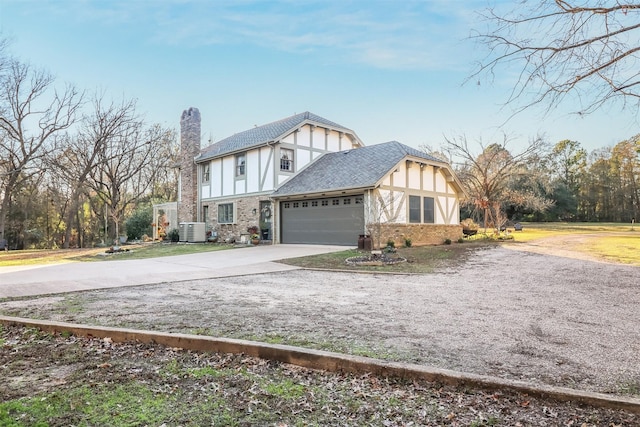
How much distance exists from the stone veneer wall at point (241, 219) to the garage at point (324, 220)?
1.50 metres

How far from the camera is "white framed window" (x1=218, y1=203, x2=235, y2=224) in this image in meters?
20.7

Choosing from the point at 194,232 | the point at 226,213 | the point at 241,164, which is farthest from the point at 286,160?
the point at 194,232

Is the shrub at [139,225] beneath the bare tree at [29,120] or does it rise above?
beneath

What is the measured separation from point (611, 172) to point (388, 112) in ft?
115

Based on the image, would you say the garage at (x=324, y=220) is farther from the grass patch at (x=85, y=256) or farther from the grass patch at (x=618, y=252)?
the grass patch at (x=618, y=252)

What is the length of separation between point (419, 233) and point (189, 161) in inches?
578

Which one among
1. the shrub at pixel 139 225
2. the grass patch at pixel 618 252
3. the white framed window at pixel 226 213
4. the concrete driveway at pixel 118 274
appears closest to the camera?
the concrete driveway at pixel 118 274

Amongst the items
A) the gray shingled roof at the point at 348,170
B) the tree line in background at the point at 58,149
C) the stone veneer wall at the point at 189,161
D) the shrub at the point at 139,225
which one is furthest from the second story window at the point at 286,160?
the shrub at the point at 139,225

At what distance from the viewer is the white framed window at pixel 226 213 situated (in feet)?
67.9

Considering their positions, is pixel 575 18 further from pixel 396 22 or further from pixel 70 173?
pixel 70 173

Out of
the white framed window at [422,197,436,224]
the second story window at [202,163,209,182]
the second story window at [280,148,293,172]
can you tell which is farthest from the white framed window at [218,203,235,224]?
the white framed window at [422,197,436,224]

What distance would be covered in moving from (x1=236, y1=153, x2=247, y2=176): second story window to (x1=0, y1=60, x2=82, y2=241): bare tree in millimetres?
13244

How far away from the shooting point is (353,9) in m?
8.52

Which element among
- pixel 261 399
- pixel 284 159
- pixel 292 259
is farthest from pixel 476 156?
pixel 261 399
